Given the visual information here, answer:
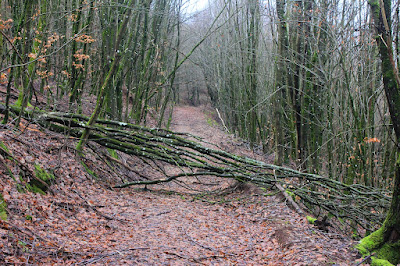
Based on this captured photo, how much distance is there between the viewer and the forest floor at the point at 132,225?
13.9ft

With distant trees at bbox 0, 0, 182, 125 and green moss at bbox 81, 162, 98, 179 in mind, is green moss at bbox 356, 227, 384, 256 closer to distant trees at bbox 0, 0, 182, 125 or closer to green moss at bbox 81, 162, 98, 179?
green moss at bbox 81, 162, 98, 179

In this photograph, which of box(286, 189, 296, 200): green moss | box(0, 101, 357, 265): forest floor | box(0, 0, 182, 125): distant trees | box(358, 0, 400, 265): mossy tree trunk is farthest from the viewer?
box(0, 0, 182, 125): distant trees

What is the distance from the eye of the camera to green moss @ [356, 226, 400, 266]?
426cm

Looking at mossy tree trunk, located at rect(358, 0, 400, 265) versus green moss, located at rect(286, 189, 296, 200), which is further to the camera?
green moss, located at rect(286, 189, 296, 200)

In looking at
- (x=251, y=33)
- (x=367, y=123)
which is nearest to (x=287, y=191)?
(x=367, y=123)

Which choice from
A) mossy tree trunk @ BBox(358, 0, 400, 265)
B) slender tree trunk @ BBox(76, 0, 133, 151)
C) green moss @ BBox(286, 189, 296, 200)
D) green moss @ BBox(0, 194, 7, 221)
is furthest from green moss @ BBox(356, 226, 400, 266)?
slender tree trunk @ BBox(76, 0, 133, 151)

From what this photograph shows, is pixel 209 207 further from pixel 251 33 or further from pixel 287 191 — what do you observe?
pixel 251 33

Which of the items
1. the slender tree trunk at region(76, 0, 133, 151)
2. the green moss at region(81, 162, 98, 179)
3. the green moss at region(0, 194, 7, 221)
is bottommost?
the green moss at region(81, 162, 98, 179)

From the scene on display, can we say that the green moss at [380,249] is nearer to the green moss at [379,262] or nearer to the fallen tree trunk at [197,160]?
the green moss at [379,262]

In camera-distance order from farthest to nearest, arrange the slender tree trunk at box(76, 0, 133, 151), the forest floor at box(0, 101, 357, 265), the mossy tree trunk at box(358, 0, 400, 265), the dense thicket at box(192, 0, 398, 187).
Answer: the dense thicket at box(192, 0, 398, 187), the slender tree trunk at box(76, 0, 133, 151), the forest floor at box(0, 101, 357, 265), the mossy tree trunk at box(358, 0, 400, 265)

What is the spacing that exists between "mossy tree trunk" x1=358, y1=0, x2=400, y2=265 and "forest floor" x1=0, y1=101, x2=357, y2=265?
1.54 feet

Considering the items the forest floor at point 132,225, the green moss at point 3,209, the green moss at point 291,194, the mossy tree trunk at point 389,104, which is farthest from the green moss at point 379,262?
the green moss at point 3,209

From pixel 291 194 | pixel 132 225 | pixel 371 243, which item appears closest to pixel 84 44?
pixel 132 225

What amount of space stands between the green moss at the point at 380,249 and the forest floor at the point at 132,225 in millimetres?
191
